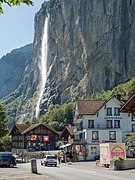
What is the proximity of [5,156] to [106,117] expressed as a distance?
31601 millimetres

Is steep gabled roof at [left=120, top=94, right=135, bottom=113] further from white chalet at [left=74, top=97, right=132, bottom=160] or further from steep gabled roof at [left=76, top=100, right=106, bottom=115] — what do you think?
steep gabled roof at [left=76, top=100, right=106, bottom=115]

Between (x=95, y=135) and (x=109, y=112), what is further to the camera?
(x=109, y=112)

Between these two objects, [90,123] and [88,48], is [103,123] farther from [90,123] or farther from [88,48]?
[88,48]

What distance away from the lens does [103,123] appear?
207 ft

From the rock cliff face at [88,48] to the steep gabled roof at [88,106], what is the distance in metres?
53.7

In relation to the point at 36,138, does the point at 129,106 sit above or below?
above

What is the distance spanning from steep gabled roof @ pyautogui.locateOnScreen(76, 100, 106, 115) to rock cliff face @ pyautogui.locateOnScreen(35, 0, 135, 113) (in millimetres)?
53692

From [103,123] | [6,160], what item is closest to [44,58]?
[103,123]

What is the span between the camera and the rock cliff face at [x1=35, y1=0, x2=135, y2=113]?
121 meters

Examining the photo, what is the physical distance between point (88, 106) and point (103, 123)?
4.00 metres

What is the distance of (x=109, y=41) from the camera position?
124 m

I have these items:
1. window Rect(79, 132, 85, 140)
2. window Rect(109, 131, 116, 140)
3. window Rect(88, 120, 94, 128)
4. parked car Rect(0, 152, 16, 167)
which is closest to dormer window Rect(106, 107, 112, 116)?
window Rect(88, 120, 94, 128)

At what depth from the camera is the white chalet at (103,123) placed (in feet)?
201

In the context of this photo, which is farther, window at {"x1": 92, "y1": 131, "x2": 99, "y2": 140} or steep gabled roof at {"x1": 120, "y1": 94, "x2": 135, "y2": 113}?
window at {"x1": 92, "y1": 131, "x2": 99, "y2": 140}
